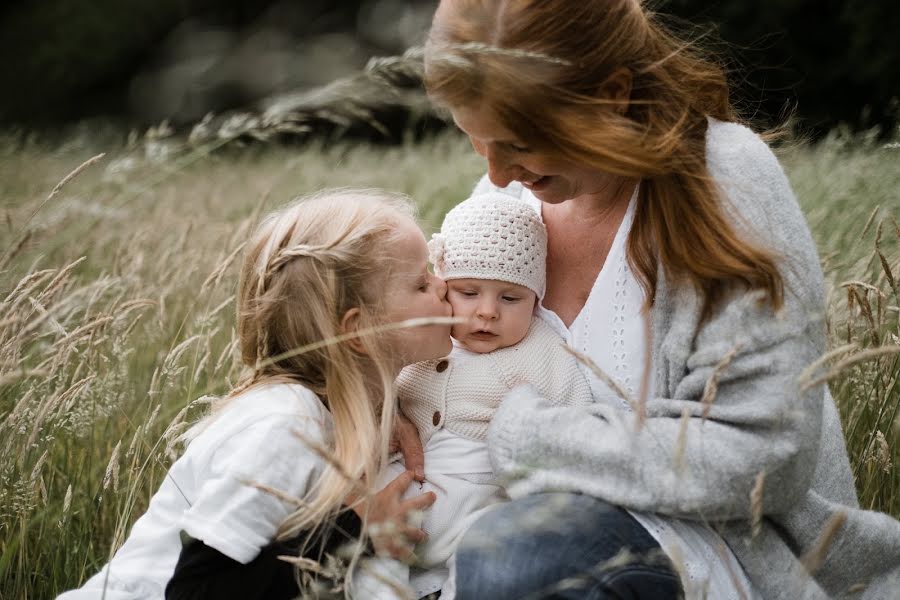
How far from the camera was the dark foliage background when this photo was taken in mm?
1319

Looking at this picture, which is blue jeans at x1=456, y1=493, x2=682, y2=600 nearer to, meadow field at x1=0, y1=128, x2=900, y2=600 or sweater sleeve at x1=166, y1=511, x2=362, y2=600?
sweater sleeve at x1=166, y1=511, x2=362, y2=600

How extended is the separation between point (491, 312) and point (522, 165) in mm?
373

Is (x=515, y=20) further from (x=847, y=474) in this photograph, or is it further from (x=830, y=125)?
(x=830, y=125)

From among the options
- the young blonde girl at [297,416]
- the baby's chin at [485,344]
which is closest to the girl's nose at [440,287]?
the young blonde girl at [297,416]

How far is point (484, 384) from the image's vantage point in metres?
2.19

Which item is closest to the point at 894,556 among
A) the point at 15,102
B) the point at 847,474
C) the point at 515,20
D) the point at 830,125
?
the point at 847,474

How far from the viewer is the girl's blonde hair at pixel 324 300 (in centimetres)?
200

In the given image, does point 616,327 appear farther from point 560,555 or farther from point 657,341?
point 560,555

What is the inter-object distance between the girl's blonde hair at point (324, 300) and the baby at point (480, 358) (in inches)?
5.8

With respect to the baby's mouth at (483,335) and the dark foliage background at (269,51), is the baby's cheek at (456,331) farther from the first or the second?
the dark foliage background at (269,51)

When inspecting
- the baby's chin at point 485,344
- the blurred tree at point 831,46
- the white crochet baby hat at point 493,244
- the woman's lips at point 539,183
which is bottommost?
the blurred tree at point 831,46

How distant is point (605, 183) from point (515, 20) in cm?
48

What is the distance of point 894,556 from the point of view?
200 centimetres

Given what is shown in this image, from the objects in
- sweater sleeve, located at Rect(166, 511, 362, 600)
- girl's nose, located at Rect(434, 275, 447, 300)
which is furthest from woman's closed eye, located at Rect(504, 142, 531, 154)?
sweater sleeve, located at Rect(166, 511, 362, 600)
